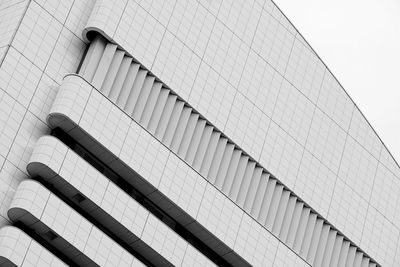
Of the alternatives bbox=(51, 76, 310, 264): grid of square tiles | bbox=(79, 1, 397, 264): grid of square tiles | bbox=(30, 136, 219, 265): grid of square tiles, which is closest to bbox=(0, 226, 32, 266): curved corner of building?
bbox=(30, 136, 219, 265): grid of square tiles

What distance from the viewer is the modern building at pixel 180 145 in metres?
51.9

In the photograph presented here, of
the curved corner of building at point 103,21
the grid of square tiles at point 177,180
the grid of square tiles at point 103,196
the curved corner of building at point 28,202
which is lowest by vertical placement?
the curved corner of building at point 28,202

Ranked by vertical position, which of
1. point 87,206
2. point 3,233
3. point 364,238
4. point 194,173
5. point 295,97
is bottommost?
point 3,233

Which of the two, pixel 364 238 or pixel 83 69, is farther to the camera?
pixel 364 238

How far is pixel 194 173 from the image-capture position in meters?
56.8

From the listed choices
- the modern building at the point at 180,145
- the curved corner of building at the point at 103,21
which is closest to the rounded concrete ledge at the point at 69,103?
the modern building at the point at 180,145

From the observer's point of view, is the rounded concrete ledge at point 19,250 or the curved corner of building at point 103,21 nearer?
the rounded concrete ledge at point 19,250

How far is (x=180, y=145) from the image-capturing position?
58.0 meters

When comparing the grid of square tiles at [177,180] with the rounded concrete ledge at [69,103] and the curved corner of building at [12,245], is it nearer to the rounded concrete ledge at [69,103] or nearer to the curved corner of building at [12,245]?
the rounded concrete ledge at [69,103]

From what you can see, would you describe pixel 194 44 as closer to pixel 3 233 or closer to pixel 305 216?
pixel 305 216

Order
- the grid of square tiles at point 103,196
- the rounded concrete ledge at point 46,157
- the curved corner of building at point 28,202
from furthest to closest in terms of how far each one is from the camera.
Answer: the grid of square tiles at point 103,196, the rounded concrete ledge at point 46,157, the curved corner of building at point 28,202

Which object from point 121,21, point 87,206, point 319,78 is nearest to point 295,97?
point 319,78

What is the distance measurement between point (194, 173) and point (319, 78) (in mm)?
13391

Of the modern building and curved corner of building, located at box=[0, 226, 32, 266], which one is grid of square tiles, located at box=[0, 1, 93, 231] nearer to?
the modern building
